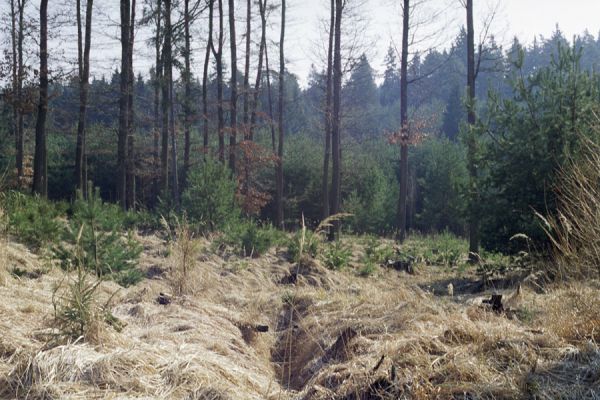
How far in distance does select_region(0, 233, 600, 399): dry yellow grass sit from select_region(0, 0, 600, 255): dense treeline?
4.40 meters

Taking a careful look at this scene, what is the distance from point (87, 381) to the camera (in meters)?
3.88

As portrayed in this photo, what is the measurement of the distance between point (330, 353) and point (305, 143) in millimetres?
30203

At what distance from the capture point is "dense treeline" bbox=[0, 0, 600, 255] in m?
10.8

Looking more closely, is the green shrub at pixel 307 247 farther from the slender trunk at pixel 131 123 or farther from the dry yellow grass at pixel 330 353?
the slender trunk at pixel 131 123

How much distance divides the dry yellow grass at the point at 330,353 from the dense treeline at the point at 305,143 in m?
4.40

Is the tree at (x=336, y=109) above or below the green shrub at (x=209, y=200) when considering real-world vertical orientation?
above

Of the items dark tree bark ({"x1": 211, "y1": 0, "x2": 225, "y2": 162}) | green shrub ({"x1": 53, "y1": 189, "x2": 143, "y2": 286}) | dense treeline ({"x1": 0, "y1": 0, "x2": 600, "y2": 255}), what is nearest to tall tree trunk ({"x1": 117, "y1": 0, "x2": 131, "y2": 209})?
dense treeline ({"x1": 0, "y1": 0, "x2": 600, "y2": 255})

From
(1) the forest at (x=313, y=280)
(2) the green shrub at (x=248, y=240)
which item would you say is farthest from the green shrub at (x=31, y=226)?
(2) the green shrub at (x=248, y=240)

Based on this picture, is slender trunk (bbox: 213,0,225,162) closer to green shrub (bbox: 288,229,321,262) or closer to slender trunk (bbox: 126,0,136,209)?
slender trunk (bbox: 126,0,136,209)

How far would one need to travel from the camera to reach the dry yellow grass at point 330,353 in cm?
369

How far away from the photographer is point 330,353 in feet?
17.2

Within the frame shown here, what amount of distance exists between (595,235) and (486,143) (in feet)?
25.0

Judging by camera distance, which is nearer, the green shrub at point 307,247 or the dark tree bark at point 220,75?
the green shrub at point 307,247

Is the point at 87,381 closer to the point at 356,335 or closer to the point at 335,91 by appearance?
the point at 356,335
